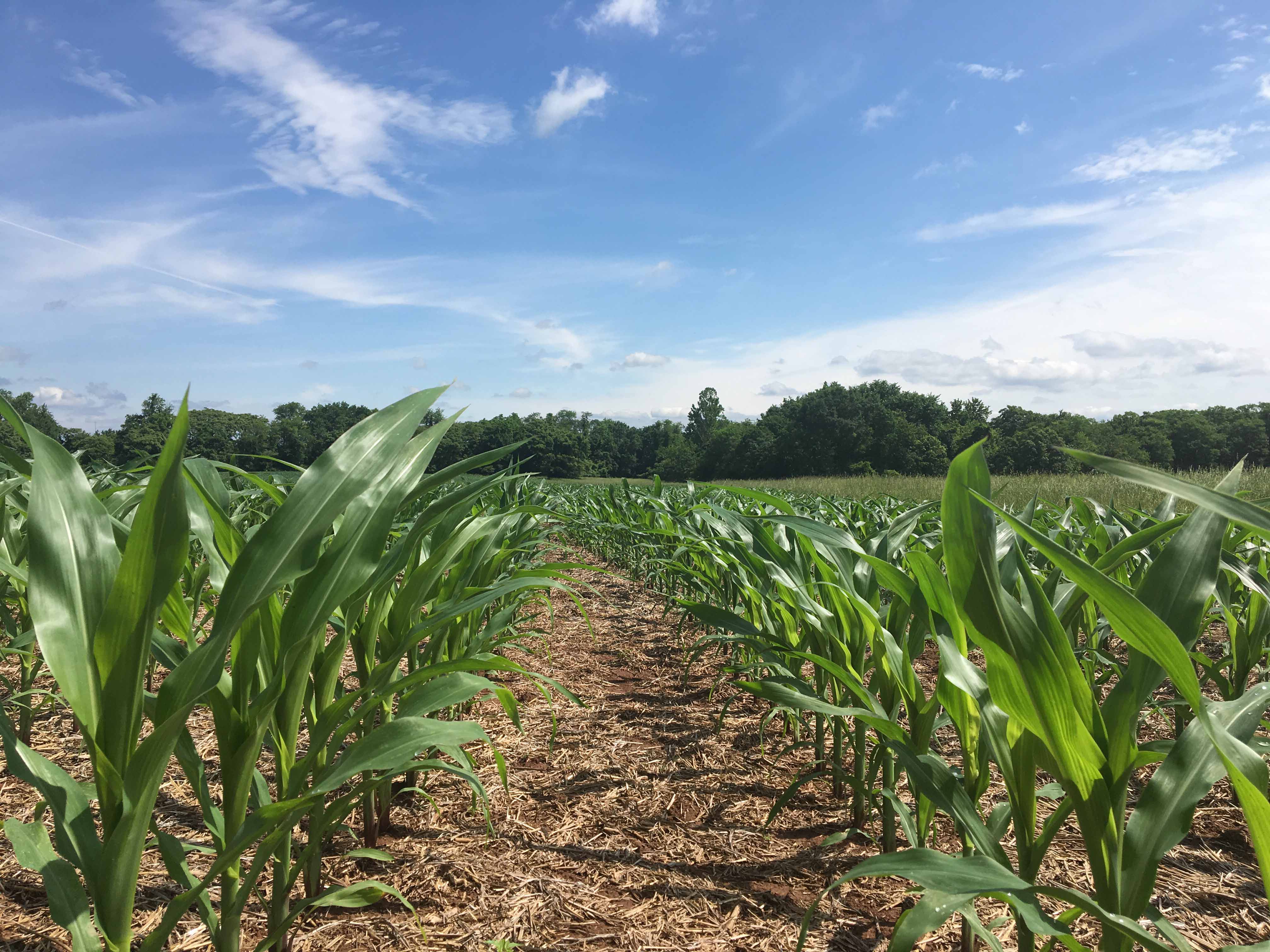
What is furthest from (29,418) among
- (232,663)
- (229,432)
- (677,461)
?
(677,461)

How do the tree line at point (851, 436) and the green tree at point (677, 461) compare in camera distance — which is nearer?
the tree line at point (851, 436)

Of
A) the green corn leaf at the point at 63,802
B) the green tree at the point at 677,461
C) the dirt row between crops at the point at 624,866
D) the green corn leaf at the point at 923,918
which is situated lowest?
the dirt row between crops at the point at 624,866

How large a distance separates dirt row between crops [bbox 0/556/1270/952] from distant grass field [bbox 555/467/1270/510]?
3.72 m

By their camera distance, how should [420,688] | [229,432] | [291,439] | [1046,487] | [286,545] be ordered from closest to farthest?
[286,545]
[420,688]
[1046,487]
[229,432]
[291,439]

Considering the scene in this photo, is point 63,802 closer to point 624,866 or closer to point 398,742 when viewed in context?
point 398,742

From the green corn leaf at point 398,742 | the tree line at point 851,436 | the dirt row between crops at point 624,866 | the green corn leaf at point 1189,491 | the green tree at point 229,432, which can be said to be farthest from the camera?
the tree line at point 851,436

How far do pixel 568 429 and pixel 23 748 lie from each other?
193 ft

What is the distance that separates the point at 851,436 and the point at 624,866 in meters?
50.3

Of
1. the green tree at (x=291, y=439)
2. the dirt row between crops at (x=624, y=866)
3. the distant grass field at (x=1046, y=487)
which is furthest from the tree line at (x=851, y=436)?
the dirt row between crops at (x=624, y=866)

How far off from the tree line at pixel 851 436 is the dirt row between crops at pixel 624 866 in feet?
98.8

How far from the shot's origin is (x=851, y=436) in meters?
48.9

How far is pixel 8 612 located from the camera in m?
1.91

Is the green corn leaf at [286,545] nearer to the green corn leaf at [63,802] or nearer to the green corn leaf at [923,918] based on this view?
the green corn leaf at [63,802]

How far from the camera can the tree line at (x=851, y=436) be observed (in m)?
38.8
